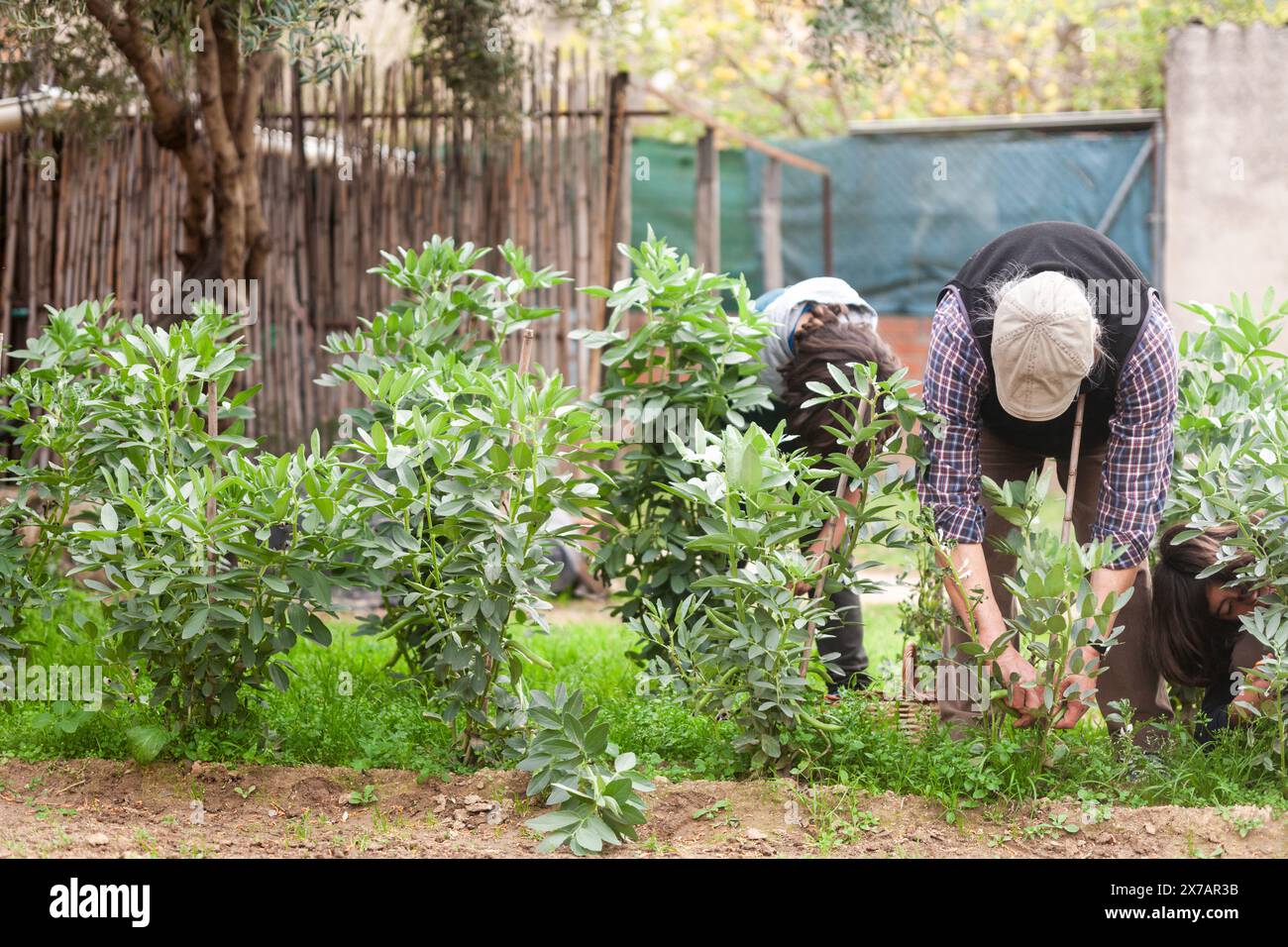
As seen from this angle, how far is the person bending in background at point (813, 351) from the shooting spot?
11.5ft

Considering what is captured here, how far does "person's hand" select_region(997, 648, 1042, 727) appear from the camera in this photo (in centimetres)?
284

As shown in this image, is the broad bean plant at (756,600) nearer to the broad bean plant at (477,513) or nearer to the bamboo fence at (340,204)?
the broad bean plant at (477,513)

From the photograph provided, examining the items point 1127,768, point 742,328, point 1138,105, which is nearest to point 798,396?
point 742,328

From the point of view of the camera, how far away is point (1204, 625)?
10.5 ft

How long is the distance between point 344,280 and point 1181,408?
14.0ft

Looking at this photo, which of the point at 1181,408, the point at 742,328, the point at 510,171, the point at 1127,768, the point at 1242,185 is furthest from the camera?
the point at 1242,185

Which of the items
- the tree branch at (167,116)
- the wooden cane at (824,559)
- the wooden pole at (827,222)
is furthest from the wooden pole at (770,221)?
the wooden cane at (824,559)

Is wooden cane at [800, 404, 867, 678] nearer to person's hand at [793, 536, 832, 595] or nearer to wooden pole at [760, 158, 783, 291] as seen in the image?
person's hand at [793, 536, 832, 595]

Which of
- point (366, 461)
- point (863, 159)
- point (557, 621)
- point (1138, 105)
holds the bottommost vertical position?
point (557, 621)

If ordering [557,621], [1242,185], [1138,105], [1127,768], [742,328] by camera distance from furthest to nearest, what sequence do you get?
1. [1138,105]
2. [1242,185]
3. [557,621]
4. [742,328]
5. [1127,768]

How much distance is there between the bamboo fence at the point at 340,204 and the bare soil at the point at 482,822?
350cm

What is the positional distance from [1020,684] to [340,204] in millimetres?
4699
